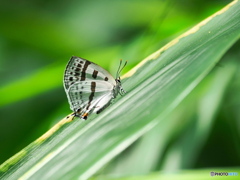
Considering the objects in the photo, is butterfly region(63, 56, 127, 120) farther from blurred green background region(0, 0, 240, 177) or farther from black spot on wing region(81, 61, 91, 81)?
blurred green background region(0, 0, 240, 177)

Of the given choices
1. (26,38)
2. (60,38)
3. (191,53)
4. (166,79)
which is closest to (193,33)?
(191,53)

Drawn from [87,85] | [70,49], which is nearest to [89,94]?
[87,85]

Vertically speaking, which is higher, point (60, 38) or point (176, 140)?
point (60, 38)

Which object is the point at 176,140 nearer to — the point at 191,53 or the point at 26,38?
the point at 191,53

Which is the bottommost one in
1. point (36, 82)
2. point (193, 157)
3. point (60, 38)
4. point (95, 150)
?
point (193, 157)

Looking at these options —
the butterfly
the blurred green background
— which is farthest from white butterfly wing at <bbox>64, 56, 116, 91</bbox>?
the blurred green background

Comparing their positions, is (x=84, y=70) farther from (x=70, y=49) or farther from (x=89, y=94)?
(x=70, y=49)

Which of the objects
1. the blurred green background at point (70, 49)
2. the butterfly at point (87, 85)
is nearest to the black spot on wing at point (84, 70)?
the butterfly at point (87, 85)

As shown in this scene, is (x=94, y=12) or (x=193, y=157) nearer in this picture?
(x=193, y=157)
